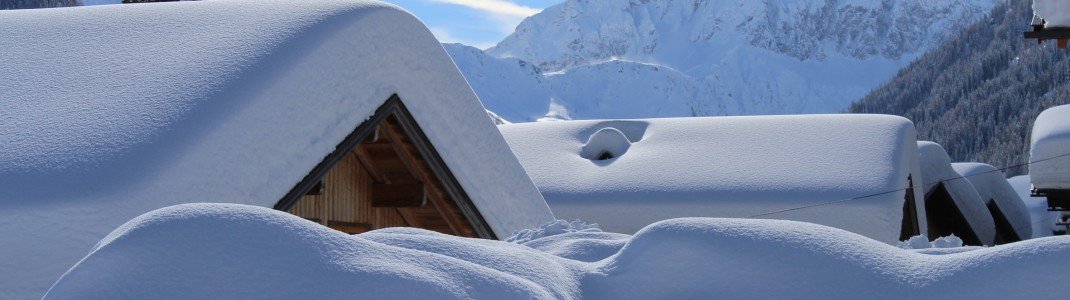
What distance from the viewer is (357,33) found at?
7.70 metres

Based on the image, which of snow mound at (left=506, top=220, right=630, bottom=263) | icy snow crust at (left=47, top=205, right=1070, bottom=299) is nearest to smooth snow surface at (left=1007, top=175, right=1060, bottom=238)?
snow mound at (left=506, top=220, right=630, bottom=263)

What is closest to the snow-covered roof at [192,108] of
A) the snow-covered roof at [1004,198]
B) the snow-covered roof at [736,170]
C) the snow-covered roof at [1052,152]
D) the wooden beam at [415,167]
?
the wooden beam at [415,167]

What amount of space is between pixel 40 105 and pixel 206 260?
14.4ft

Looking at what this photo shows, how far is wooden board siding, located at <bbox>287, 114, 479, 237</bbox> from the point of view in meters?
8.50

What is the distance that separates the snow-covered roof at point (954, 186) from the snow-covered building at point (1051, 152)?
4.52 feet

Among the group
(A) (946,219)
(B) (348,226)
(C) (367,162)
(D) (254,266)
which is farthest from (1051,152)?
(D) (254,266)

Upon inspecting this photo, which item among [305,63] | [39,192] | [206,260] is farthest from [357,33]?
[206,260]

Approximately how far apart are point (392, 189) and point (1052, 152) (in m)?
11.8

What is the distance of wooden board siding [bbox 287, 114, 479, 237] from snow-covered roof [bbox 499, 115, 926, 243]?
18.0 ft

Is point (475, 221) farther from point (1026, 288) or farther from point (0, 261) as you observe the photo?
point (1026, 288)

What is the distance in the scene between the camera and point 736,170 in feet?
49.1

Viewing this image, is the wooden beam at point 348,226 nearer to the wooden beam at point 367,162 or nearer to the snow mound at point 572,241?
the wooden beam at point 367,162

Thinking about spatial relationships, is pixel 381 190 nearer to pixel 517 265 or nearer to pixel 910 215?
pixel 517 265

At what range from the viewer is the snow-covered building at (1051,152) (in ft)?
57.3
